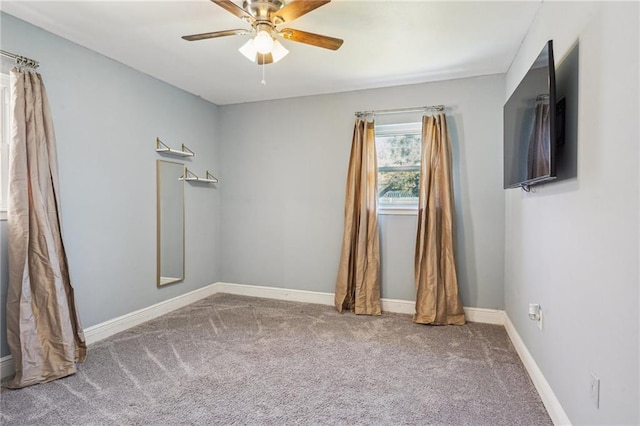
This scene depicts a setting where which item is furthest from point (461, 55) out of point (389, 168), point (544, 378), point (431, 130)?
point (544, 378)

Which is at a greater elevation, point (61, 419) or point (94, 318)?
point (94, 318)

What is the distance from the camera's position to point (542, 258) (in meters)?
2.10

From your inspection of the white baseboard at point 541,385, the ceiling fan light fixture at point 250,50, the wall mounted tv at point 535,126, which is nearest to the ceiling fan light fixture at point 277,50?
the ceiling fan light fixture at point 250,50

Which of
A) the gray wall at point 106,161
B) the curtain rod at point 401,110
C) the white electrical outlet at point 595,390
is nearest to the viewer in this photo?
the white electrical outlet at point 595,390

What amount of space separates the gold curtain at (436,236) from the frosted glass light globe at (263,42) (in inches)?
78.1

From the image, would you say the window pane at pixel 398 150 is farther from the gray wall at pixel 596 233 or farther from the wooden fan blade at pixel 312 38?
the wooden fan blade at pixel 312 38

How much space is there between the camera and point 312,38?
6.87 feet

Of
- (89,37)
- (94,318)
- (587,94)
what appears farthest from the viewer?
(94,318)

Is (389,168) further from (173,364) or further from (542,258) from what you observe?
(173,364)

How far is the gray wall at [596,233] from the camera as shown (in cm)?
116

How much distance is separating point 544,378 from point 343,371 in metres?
1.24

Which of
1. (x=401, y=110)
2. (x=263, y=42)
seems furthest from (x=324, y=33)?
(x=401, y=110)

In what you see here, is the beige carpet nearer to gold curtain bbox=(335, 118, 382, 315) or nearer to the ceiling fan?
gold curtain bbox=(335, 118, 382, 315)

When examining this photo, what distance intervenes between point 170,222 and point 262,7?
250 cm
